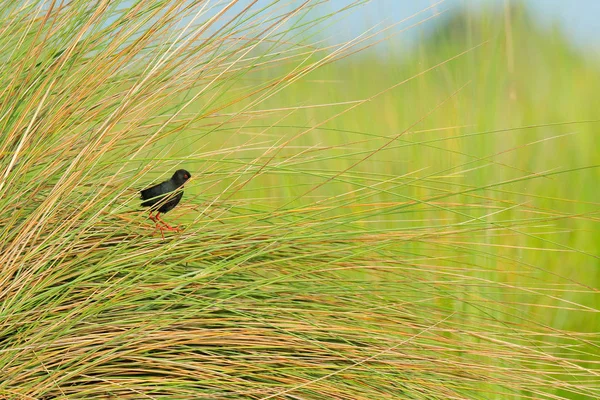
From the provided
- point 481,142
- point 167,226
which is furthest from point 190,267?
point 481,142

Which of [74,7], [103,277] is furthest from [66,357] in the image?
[74,7]

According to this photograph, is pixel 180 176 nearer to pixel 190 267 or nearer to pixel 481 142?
pixel 190 267

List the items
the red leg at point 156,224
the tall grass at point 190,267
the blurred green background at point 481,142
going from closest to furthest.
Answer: the tall grass at point 190,267 < the red leg at point 156,224 < the blurred green background at point 481,142

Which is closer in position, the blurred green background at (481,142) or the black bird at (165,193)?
the black bird at (165,193)

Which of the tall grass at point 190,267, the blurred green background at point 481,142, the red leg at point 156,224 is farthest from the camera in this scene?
the blurred green background at point 481,142

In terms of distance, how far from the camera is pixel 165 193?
196cm

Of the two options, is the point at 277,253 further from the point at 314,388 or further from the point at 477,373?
the point at 477,373

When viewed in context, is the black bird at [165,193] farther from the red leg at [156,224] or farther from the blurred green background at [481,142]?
the blurred green background at [481,142]

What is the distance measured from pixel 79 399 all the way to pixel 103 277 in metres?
0.33

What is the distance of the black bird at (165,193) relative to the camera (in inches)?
76.5

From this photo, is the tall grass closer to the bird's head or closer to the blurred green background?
the bird's head

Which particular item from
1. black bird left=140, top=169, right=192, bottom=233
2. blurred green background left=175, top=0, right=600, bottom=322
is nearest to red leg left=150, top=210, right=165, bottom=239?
black bird left=140, top=169, right=192, bottom=233

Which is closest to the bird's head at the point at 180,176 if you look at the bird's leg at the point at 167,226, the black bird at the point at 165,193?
the black bird at the point at 165,193

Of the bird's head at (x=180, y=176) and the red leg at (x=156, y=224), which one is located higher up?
the bird's head at (x=180, y=176)
